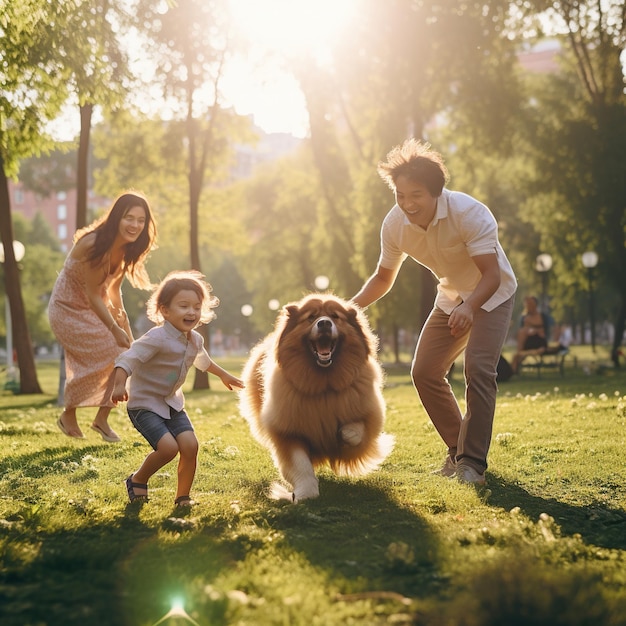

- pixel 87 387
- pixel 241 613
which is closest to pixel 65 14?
pixel 87 387

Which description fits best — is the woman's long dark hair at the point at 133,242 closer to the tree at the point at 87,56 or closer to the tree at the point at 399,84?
the tree at the point at 87,56

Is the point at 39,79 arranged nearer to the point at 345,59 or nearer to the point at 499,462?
the point at 499,462

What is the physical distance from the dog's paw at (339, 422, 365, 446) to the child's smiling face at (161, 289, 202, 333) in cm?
129

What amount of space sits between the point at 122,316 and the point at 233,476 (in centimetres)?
224

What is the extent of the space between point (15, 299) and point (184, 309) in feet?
46.4

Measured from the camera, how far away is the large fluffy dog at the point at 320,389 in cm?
552

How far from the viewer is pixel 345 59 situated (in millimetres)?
23297

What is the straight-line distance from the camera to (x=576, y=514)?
4.73 meters

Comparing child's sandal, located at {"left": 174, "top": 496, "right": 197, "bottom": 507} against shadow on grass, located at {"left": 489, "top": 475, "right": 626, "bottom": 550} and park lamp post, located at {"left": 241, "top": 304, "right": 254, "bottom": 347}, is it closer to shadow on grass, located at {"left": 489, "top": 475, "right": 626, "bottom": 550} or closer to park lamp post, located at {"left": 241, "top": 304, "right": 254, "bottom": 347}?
shadow on grass, located at {"left": 489, "top": 475, "right": 626, "bottom": 550}

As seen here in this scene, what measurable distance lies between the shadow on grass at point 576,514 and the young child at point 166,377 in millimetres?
1995

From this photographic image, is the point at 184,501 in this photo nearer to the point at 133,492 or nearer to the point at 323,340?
the point at 133,492

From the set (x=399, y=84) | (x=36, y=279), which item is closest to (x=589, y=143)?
(x=399, y=84)

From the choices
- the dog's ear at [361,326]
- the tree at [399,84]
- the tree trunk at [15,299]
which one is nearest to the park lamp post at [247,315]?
the tree at [399,84]

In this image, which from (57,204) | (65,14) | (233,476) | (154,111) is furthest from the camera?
(57,204)
